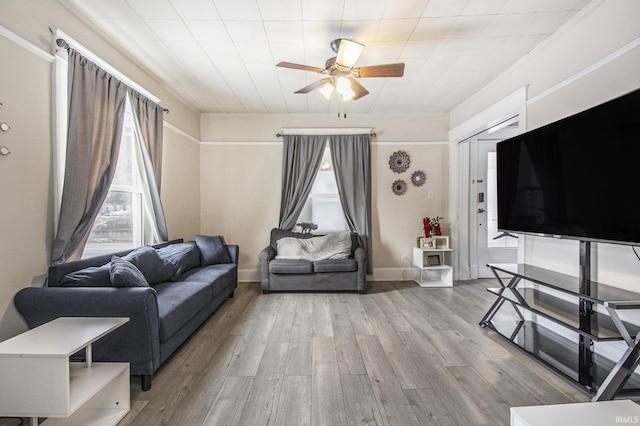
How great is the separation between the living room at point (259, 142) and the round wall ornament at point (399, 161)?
10 centimetres

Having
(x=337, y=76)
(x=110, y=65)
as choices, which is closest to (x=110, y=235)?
(x=110, y=65)

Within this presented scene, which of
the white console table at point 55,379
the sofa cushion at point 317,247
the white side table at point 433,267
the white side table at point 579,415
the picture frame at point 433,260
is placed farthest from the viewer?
the picture frame at point 433,260

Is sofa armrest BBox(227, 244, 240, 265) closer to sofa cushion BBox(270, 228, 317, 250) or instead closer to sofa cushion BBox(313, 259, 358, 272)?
sofa cushion BBox(270, 228, 317, 250)

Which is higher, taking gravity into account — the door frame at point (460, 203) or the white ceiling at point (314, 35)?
the white ceiling at point (314, 35)

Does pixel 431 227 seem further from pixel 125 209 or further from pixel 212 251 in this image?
pixel 125 209

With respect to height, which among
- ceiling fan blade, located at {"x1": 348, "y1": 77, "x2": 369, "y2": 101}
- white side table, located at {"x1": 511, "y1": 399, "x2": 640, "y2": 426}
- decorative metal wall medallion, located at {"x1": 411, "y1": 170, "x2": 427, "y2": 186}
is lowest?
white side table, located at {"x1": 511, "y1": 399, "x2": 640, "y2": 426}

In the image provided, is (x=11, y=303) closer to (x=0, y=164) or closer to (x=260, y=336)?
(x=0, y=164)

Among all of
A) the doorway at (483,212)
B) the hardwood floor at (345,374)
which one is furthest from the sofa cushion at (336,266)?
the doorway at (483,212)

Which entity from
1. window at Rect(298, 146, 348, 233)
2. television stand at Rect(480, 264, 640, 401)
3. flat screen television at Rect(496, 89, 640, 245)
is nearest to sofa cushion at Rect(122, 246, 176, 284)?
→ window at Rect(298, 146, 348, 233)

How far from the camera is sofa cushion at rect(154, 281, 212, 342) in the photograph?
2124mm

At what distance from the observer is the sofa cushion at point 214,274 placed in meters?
3.14

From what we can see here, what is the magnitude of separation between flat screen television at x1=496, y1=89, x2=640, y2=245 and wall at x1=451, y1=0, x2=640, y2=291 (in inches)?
5.7

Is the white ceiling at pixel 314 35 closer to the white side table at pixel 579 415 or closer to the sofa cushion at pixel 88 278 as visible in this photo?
the sofa cushion at pixel 88 278

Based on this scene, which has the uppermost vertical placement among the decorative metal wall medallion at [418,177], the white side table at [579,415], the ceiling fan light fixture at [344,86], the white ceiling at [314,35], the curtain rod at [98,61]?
the white ceiling at [314,35]
